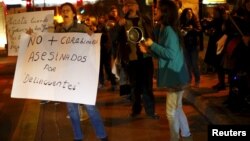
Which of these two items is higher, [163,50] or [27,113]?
[163,50]

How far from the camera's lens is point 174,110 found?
6.43 metres

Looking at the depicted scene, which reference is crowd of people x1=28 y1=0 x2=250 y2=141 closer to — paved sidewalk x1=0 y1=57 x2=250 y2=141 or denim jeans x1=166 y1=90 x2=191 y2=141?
denim jeans x1=166 y1=90 x2=191 y2=141

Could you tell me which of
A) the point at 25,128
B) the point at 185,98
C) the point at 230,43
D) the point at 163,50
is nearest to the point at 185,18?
the point at 185,98

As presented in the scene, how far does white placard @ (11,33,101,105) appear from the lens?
634 centimetres

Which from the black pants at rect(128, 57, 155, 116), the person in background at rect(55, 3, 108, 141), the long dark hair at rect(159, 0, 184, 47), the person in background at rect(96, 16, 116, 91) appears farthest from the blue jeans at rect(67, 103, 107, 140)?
the person in background at rect(96, 16, 116, 91)

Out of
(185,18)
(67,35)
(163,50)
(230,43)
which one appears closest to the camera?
(163,50)

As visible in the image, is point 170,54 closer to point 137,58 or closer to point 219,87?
point 137,58

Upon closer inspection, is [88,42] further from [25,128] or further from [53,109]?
[53,109]

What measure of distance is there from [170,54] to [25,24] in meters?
2.73

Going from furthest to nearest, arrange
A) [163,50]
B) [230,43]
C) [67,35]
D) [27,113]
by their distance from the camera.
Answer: [27,113] < [230,43] < [67,35] < [163,50]

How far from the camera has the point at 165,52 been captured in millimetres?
6203

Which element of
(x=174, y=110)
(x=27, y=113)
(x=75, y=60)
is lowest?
(x=27, y=113)

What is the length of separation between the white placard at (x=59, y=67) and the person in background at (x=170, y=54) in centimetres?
68

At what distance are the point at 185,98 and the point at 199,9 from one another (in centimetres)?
536
